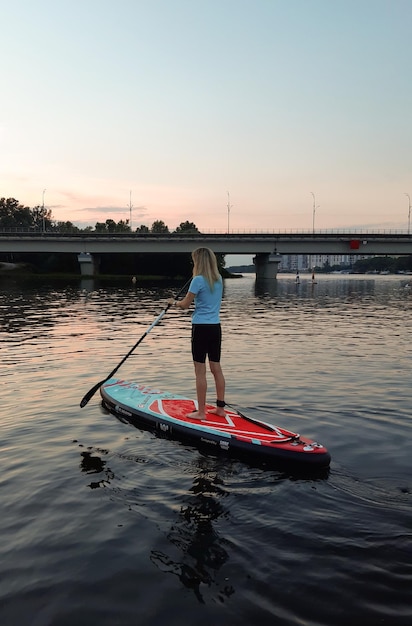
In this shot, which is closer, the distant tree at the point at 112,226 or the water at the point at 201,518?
the water at the point at 201,518

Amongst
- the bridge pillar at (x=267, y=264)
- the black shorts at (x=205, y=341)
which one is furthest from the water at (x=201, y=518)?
the bridge pillar at (x=267, y=264)

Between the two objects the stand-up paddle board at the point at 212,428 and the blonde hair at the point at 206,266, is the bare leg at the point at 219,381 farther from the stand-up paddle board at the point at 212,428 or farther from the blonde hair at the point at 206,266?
the blonde hair at the point at 206,266

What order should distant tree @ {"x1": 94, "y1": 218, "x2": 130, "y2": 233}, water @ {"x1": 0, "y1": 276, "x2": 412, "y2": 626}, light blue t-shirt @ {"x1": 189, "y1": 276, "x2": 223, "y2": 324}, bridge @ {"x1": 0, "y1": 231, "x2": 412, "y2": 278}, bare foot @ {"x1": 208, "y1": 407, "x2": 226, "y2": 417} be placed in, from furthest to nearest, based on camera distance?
distant tree @ {"x1": 94, "y1": 218, "x2": 130, "y2": 233} < bridge @ {"x1": 0, "y1": 231, "x2": 412, "y2": 278} < bare foot @ {"x1": 208, "y1": 407, "x2": 226, "y2": 417} < light blue t-shirt @ {"x1": 189, "y1": 276, "x2": 223, "y2": 324} < water @ {"x1": 0, "y1": 276, "x2": 412, "y2": 626}

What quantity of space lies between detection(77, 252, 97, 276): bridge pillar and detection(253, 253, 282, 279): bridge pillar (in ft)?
107

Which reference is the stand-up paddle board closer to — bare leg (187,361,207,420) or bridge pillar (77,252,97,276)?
bare leg (187,361,207,420)

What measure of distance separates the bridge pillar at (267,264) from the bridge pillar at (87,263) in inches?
1285

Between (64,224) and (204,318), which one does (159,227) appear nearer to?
(64,224)

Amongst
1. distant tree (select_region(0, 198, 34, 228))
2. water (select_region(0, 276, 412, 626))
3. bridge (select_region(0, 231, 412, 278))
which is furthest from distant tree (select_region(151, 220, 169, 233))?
water (select_region(0, 276, 412, 626))

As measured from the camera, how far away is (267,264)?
320 feet

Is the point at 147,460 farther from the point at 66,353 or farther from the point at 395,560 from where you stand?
the point at 66,353

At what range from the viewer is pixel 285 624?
12.0 feet

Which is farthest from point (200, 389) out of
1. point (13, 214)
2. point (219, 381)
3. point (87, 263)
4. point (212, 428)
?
point (13, 214)

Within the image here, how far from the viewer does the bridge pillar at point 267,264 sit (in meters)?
93.2

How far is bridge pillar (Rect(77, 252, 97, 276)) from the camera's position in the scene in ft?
278
